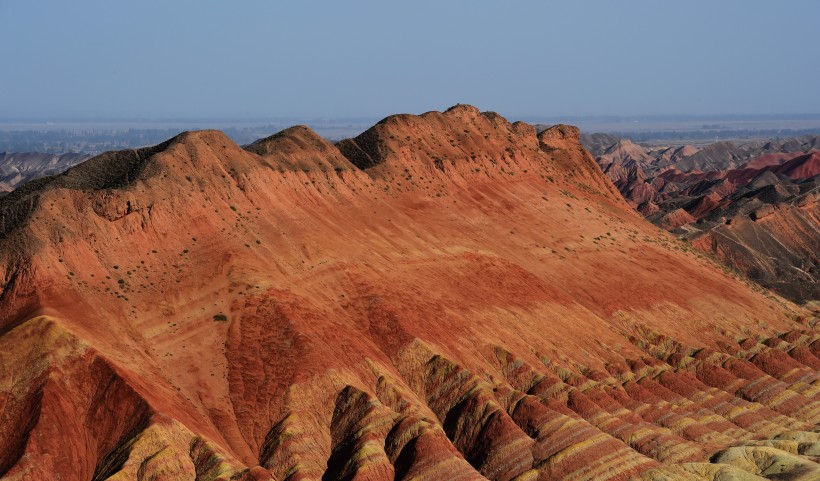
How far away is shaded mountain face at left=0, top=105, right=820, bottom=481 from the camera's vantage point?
5625 centimetres

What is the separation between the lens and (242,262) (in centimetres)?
7312

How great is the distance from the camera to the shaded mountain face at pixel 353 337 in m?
56.2

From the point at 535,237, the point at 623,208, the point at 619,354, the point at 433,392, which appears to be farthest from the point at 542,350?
the point at 623,208

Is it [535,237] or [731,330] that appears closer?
[731,330]

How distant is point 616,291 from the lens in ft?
298

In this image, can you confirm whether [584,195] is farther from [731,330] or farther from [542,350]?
[542,350]

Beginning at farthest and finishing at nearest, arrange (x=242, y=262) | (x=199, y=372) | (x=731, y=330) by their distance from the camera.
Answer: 1. (x=731, y=330)
2. (x=242, y=262)
3. (x=199, y=372)

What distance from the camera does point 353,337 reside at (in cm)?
6862

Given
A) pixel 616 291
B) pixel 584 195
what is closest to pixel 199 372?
pixel 616 291

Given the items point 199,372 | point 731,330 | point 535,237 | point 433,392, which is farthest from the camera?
point 535,237

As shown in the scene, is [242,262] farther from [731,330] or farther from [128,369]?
[731,330]

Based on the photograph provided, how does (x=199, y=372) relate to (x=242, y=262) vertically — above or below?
below

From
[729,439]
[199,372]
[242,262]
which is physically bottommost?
[729,439]

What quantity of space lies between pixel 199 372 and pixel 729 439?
38.4 metres
